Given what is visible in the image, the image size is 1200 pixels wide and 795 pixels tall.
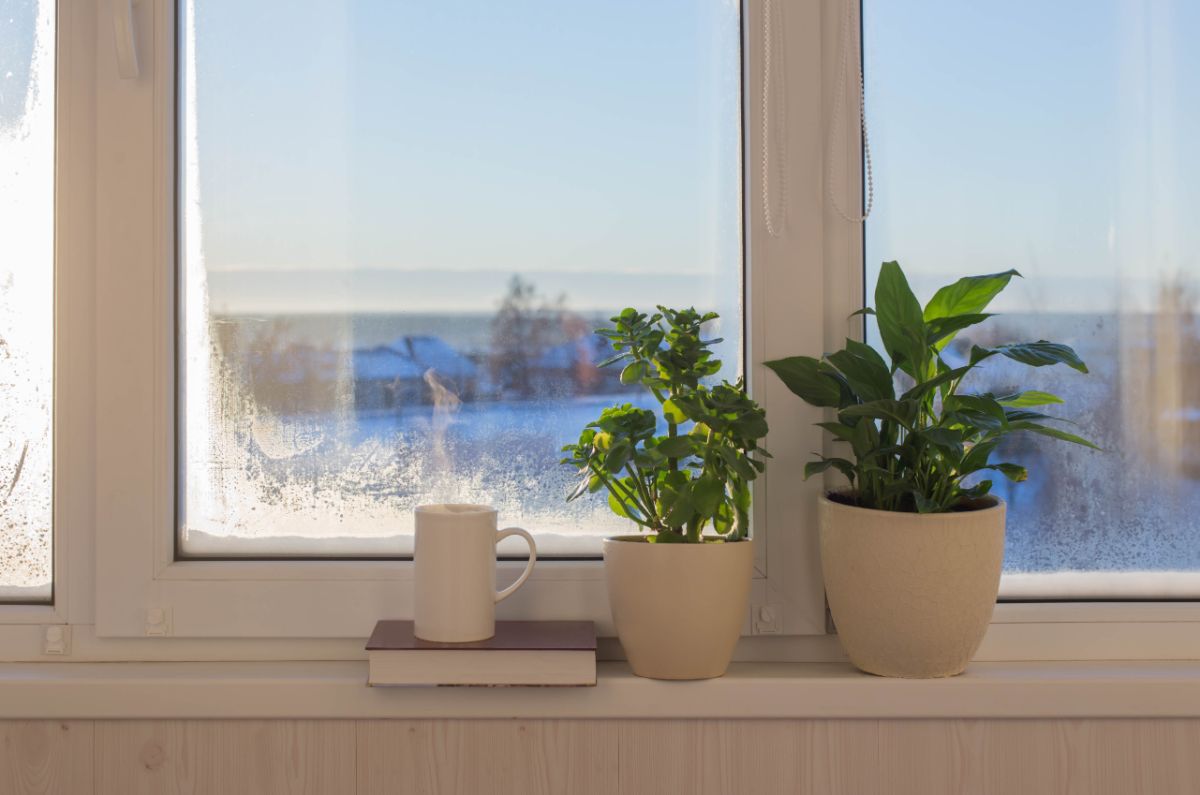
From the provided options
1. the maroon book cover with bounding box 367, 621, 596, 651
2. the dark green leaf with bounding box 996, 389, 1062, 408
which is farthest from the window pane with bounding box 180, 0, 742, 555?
the dark green leaf with bounding box 996, 389, 1062, 408

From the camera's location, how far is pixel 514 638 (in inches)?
41.8

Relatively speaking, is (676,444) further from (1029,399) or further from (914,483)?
(1029,399)

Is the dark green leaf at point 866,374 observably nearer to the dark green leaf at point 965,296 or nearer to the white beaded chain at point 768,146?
the dark green leaf at point 965,296

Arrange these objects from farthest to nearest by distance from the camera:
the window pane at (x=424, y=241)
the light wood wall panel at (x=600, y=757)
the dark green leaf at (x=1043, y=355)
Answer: the window pane at (x=424, y=241), the light wood wall panel at (x=600, y=757), the dark green leaf at (x=1043, y=355)

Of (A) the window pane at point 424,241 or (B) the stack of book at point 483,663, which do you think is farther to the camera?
(A) the window pane at point 424,241

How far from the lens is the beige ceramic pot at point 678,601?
1.01 metres

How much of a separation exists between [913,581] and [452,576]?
18.5 inches

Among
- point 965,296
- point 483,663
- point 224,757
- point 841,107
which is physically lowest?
point 224,757

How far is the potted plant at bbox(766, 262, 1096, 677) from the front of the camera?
0.99 m

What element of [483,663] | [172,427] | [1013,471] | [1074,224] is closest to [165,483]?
[172,427]

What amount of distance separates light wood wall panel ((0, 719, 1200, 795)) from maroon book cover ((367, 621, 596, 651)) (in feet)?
0.31

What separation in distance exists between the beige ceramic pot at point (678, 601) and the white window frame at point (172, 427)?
0.38 feet

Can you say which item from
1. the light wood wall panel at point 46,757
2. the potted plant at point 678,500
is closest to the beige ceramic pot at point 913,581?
the potted plant at point 678,500

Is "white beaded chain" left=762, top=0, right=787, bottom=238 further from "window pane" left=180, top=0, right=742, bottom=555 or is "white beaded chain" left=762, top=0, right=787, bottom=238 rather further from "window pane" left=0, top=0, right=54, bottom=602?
"window pane" left=0, top=0, right=54, bottom=602
